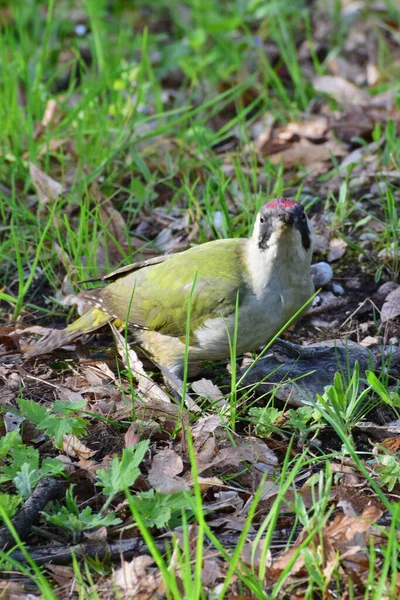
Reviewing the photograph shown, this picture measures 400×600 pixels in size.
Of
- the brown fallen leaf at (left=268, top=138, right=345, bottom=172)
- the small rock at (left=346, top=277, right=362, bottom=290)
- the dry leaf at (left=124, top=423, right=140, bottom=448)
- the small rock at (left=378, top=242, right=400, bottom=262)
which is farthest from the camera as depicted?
the brown fallen leaf at (left=268, top=138, right=345, bottom=172)

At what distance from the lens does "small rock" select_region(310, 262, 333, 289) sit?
4848 mm

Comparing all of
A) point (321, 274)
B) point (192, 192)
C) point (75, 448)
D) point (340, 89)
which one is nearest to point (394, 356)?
point (321, 274)

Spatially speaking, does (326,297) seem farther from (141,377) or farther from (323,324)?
(141,377)

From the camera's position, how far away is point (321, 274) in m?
4.86

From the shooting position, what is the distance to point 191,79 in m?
7.29

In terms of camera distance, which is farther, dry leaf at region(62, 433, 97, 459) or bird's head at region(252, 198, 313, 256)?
bird's head at region(252, 198, 313, 256)

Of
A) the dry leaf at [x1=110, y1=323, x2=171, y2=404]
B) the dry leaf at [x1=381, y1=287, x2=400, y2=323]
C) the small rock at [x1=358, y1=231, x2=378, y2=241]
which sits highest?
the dry leaf at [x1=110, y1=323, x2=171, y2=404]

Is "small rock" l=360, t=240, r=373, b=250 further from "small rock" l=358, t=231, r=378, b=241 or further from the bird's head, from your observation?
the bird's head

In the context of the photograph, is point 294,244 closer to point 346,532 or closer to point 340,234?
point 340,234

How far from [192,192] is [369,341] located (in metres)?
1.59

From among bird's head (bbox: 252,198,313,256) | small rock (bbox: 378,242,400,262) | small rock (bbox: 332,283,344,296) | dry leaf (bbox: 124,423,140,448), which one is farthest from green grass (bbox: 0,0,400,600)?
bird's head (bbox: 252,198,313,256)

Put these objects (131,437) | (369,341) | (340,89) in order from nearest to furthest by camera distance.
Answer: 1. (131,437)
2. (369,341)
3. (340,89)

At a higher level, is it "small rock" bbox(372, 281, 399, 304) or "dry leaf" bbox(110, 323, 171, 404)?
"dry leaf" bbox(110, 323, 171, 404)

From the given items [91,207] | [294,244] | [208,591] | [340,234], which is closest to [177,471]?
[208,591]
